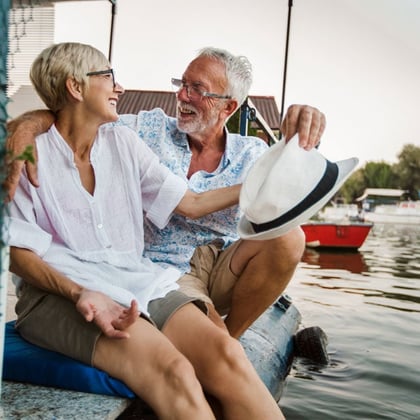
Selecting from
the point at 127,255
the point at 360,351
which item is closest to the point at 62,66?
the point at 127,255

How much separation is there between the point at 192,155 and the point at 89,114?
0.95 metres

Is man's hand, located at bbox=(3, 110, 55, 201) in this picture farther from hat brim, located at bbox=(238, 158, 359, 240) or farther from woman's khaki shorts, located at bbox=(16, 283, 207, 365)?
hat brim, located at bbox=(238, 158, 359, 240)

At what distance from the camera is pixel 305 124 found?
2312 mm

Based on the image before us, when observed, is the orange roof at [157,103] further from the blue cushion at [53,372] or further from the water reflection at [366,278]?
the blue cushion at [53,372]

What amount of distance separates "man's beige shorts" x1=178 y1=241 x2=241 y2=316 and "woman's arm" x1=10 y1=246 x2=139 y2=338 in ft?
2.98

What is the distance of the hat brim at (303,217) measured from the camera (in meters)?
2.22

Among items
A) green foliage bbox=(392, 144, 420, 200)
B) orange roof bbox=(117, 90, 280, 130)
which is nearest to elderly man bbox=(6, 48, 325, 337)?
orange roof bbox=(117, 90, 280, 130)

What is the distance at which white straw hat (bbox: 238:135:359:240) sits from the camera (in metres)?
2.20

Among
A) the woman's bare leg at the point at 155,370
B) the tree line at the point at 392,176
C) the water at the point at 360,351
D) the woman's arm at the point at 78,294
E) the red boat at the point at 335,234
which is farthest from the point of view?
the tree line at the point at 392,176

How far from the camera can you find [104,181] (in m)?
2.33

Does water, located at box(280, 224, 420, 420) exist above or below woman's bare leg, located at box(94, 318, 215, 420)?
below

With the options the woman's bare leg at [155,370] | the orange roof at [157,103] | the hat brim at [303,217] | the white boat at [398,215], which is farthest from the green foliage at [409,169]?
the woman's bare leg at [155,370]

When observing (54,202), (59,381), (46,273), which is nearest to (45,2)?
(54,202)

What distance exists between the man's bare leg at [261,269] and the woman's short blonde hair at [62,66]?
1129 millimetres
